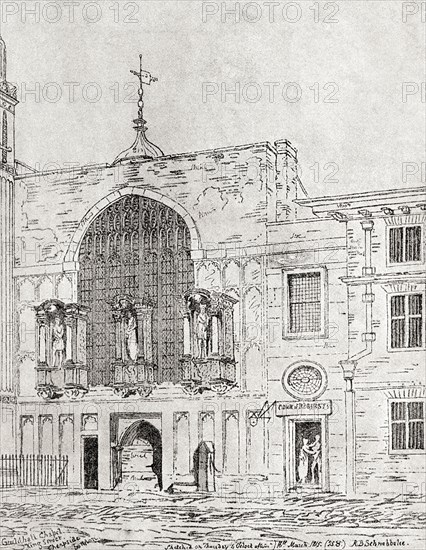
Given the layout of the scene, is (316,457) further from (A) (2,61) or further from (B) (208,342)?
(A) (2,61)

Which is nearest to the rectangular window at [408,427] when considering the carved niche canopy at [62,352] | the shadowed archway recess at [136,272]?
the shadowed archway recess at [136,272]

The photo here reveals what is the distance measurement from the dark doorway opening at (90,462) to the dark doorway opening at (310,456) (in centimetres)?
147

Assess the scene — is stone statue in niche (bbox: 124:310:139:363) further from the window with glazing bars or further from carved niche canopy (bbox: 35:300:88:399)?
the window with glazing bars

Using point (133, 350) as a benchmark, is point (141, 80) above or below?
above

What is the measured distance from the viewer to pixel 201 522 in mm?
6656

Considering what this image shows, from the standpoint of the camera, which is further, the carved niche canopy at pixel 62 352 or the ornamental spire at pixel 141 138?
the carved niche canopy at pixel 62 352

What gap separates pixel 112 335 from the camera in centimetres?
714

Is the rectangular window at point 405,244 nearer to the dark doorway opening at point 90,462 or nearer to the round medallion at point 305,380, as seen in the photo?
the round medallion at point 305,380

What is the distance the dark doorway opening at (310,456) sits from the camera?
6.49m


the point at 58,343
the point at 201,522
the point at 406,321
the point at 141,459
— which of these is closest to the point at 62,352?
the point at 58,343

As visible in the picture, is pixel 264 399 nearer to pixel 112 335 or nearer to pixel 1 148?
pixel 112 335

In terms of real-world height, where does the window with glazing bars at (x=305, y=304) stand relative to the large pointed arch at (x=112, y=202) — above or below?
below

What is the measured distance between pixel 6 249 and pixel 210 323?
1.74 metres

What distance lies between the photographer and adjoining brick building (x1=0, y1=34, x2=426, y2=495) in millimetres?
6414
